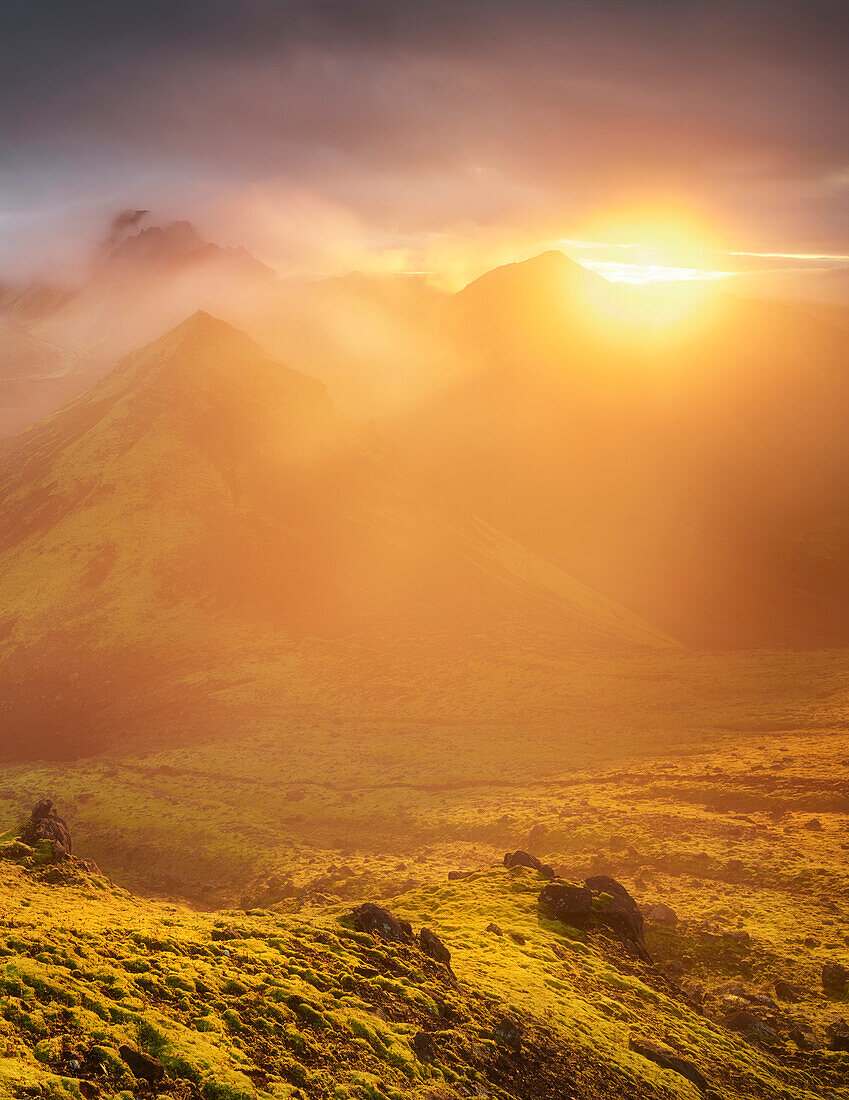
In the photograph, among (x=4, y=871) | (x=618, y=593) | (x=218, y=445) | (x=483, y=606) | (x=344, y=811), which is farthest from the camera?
(x=618, y=593)

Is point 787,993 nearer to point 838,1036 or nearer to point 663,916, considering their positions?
point 838,1036

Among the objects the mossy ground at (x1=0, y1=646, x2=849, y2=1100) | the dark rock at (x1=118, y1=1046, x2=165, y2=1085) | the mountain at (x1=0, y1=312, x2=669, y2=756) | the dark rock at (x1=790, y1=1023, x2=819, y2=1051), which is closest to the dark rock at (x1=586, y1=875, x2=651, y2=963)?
the mossy ground at (x1=0, y1=646, x2=849, y2=1100)

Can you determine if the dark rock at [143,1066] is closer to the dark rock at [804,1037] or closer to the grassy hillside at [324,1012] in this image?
the grassy hillside at [324,1012]

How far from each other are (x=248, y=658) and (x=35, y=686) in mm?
25284

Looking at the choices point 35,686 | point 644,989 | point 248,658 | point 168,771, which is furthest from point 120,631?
point 644,989

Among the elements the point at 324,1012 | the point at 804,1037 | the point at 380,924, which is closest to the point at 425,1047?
the point at 324,1012

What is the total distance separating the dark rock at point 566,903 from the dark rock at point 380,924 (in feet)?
33.5

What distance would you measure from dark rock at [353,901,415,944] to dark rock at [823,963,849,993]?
19200 millimetres

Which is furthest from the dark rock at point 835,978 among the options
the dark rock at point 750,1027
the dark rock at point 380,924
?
the dark rock at point 380,924

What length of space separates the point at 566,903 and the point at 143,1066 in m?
23.4

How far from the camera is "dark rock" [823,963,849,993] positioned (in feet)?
101

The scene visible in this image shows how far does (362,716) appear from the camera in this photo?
8250 cm

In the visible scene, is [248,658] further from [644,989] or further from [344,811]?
[644,989]

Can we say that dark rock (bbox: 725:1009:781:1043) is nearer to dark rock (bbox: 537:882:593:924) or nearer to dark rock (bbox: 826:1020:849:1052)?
dark rock (bbox: 826:1020:849:1052)
